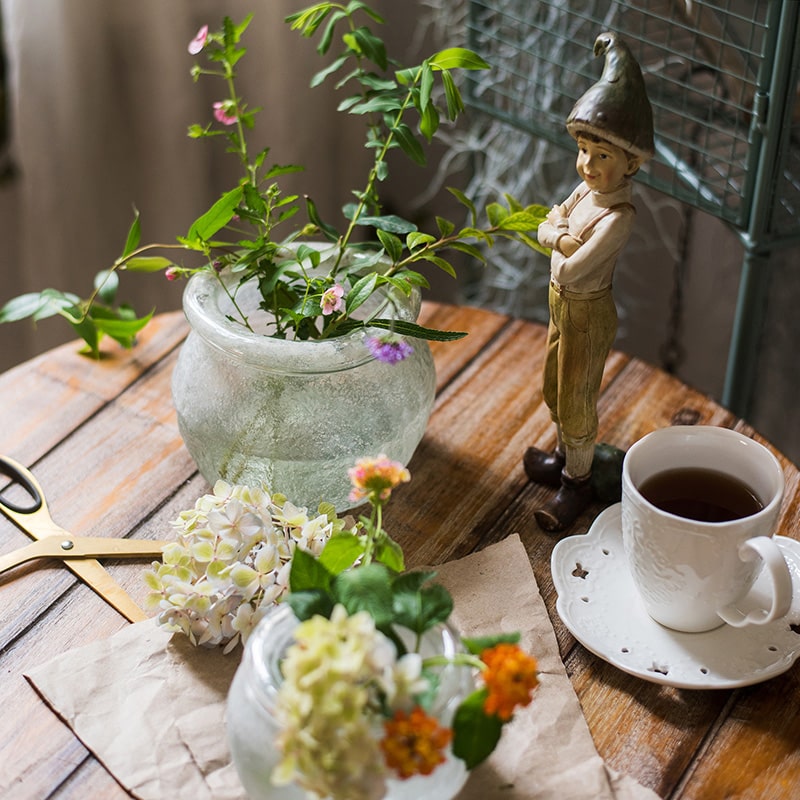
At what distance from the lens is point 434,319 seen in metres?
1.10

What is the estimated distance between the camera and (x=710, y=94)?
1115 millimetres

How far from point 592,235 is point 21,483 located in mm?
538

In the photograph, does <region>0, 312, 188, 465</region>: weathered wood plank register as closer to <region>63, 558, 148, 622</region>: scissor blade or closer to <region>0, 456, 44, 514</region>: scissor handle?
<region>0, 456, 44, 514</region>: scissor handle

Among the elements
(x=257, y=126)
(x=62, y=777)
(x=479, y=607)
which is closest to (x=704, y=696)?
(x=479, y=607)

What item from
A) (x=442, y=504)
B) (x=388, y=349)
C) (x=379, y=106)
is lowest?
(x=442, y=504)

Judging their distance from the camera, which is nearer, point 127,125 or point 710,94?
point 710,94

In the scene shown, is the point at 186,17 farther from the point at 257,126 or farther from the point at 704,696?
the point at 704,696

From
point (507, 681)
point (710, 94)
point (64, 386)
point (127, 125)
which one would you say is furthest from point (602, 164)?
point (127, 125)

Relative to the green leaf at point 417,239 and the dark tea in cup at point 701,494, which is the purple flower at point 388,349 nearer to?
the green leaf at point 417,239

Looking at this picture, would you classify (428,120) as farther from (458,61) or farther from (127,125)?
(127,125)

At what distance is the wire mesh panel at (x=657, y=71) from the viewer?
114 centimetres

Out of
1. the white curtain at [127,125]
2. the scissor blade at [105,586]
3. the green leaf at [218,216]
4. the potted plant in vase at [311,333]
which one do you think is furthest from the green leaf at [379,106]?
the white curtain at [127,125]

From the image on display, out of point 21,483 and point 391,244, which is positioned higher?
point 391,244

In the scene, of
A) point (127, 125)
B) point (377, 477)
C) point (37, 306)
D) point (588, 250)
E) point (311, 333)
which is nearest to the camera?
point (377, 477)
